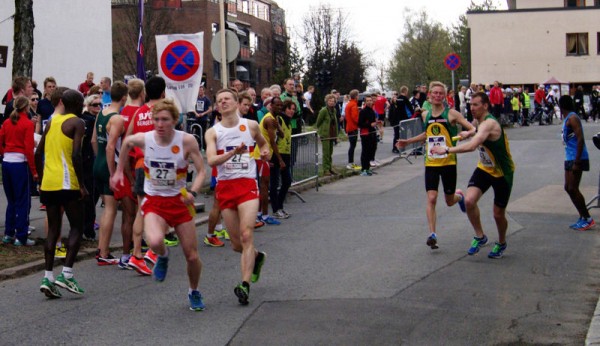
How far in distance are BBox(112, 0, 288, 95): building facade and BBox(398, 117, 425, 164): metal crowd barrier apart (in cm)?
3290

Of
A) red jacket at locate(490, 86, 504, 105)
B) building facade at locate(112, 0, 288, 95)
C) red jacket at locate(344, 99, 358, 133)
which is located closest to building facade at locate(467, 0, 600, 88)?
building facade at locate(112, 0, 288, 95)

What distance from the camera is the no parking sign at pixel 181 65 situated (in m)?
14.2

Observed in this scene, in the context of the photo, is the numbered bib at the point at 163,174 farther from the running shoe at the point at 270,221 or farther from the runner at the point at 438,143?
the running shoe at the point at 270,221

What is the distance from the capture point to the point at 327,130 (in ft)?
67.9

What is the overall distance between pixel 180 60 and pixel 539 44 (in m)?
52.7

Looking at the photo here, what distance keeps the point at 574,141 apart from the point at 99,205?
25.5 ft

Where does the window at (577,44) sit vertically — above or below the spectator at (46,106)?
above

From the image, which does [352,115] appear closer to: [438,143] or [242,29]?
[438,143]

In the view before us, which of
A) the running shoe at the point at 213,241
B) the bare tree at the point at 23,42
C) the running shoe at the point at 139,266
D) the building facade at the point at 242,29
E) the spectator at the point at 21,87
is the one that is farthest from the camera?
the building facade at the point at 242,29

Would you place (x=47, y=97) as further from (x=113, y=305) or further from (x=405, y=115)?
(x=405, y=115)

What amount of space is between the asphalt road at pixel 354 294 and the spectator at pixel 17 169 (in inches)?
48.2

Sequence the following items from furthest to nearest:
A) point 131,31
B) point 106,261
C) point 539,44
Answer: point 539,44 < point 131,31 < point 106,261

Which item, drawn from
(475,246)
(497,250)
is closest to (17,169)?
(475,246)

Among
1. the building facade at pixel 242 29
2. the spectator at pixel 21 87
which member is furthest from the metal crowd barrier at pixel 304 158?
the building facade at pixel 242 29
